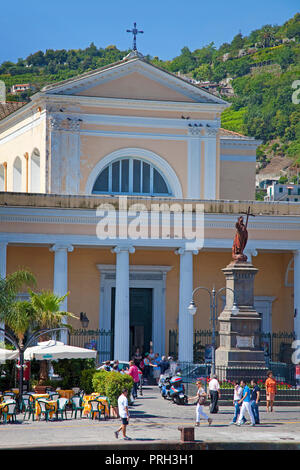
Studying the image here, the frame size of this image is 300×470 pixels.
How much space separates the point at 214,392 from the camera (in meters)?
26.3

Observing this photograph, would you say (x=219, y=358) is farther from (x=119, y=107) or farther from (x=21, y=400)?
(x=119, y=107)

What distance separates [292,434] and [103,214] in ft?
53.2

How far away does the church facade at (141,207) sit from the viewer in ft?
121

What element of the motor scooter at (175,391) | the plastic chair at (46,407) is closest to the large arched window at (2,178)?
the motor scooter at (175,391)

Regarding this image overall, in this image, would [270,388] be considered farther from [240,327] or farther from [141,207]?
[141,207]

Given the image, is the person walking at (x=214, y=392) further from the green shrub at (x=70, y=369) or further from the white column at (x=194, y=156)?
the white column at (x=194, y=156)

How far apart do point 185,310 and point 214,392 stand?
10.9m

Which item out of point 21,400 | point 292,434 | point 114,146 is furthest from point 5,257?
point 292,434

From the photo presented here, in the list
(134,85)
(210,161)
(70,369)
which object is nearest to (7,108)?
(134,85)

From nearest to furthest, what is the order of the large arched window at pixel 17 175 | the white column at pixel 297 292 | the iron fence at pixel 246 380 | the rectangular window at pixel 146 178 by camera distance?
the iron fence at pixel 246 380, the white column at pixel 297 292, the rectangular window at pixel 146 178, the large arched window at pixel 17 175

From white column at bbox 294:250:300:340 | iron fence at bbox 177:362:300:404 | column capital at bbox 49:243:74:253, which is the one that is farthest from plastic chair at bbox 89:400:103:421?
white column at bbox 294:250:300:340

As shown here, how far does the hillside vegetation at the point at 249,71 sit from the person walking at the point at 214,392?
8224cm

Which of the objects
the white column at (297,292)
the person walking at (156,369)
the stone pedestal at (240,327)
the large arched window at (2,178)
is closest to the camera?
the stone pedestal at (240,327)

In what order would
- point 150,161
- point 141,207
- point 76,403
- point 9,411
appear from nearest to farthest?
1. point 9,411
2. point 76,403
3. point 141,207
4. point 150,161
